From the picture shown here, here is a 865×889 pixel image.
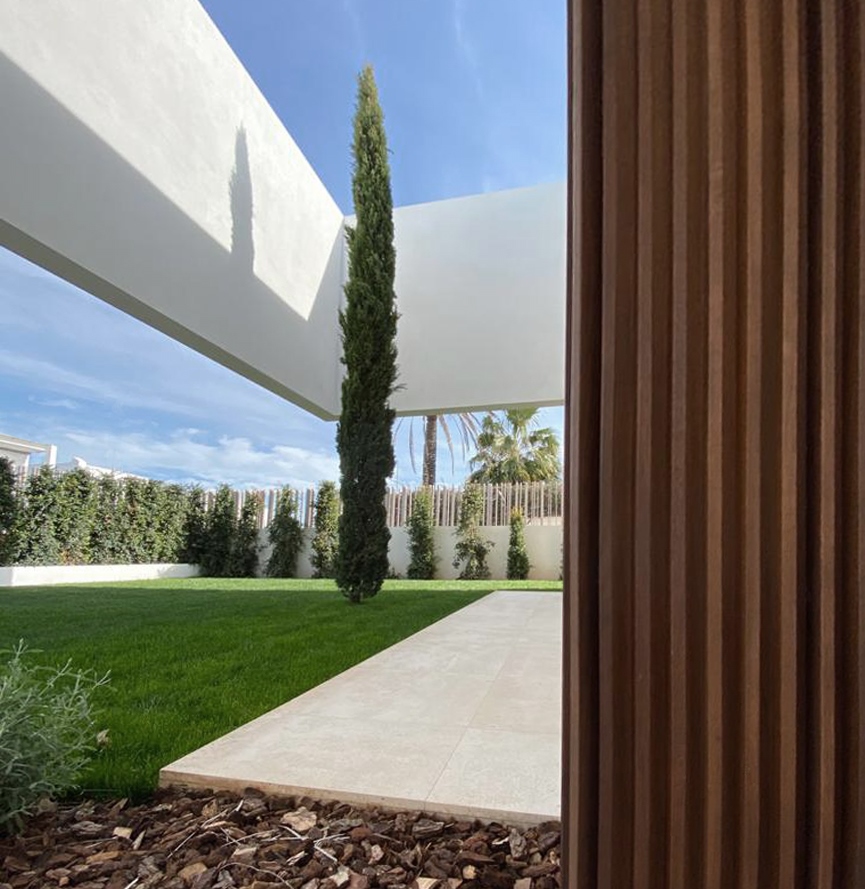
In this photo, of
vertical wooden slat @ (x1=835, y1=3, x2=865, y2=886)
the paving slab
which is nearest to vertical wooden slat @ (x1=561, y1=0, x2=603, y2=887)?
vertical wooden slat @ (x1=835, y1=3, x2=865, y2=886)

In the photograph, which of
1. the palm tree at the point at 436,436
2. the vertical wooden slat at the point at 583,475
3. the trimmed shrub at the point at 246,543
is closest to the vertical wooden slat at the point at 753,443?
the vertical wooden slat at the point at 583,475

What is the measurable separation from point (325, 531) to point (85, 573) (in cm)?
417

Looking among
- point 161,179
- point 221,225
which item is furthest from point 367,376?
point 161,179

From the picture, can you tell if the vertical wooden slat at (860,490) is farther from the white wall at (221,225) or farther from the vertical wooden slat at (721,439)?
the white wall at (221,225)

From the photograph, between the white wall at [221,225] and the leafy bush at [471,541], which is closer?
the white wall at [221,225]

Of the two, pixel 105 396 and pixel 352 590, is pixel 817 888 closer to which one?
pixel 352 590

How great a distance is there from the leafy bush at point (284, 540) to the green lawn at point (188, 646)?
4.59 metres

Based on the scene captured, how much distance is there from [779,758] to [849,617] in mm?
143

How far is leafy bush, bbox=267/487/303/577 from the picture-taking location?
39.9 ft

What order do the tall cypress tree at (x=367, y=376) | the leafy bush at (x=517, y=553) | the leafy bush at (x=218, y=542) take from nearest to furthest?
the tall cypress tree at (x=367, y=376), the leafy bush at (x=517, y=553), the leafy bush at (x=218, y=542)

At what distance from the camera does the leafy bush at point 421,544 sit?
39.2 feet

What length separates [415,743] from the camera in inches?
82.9

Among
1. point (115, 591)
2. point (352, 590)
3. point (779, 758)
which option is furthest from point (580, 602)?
point (115, 591)

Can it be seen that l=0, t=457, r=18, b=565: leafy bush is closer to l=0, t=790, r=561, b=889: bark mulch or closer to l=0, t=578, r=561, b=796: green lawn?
l=0, t=578, r=561, b=796: green lawn
